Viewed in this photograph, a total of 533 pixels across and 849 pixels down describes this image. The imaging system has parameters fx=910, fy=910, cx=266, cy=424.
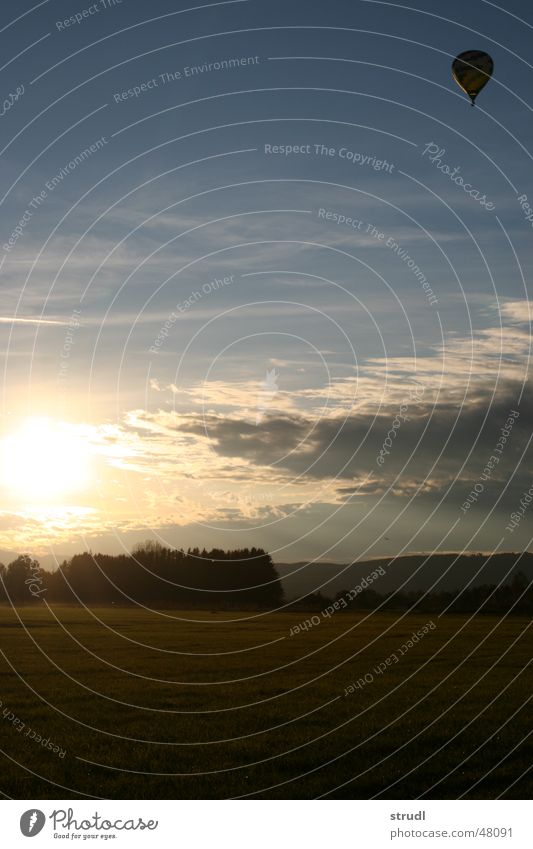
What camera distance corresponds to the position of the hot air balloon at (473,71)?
122 ft

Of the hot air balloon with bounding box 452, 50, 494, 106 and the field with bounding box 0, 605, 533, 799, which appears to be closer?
the field with bounding box 0, 605, 533, 799

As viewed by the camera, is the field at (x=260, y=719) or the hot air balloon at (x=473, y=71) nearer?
the field at (x=260, y=719)

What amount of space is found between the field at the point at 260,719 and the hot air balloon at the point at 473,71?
2450 cm

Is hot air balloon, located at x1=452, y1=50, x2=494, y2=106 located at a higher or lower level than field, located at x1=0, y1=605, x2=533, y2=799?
higher

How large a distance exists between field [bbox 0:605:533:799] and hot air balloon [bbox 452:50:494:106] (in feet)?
80.4

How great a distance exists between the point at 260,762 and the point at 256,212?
19263 millimetres

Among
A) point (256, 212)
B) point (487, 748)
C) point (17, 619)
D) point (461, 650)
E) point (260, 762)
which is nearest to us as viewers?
point (260, 762)

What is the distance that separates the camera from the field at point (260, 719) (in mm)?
22453

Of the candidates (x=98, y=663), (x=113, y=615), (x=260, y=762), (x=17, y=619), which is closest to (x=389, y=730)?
(x=260, y=762)

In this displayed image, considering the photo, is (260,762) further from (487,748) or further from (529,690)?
(529,690)

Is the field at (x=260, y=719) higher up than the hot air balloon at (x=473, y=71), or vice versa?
the hot air balloon at (x=473, y=71)

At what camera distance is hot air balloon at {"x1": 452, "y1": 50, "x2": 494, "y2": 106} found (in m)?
37.1

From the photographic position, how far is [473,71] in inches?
1465
